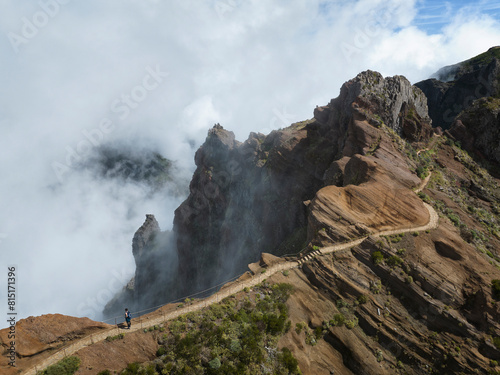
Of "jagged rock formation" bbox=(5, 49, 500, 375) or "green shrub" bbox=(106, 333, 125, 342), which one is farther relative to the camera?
"jagged rock formation" bbox=(5, 49, 500, 375)

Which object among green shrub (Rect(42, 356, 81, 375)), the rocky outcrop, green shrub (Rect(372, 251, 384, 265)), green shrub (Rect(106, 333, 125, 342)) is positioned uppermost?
the rocky outcrop

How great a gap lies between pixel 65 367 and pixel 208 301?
12.2 metres

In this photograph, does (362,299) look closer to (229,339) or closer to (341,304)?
(341,304)

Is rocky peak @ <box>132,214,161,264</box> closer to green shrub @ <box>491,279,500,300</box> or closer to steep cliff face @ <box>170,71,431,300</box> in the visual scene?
steep cliff face @ <box>170,71,431,300</box>

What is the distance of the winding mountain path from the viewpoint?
70.8 ft

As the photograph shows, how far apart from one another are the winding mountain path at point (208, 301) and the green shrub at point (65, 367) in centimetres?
97

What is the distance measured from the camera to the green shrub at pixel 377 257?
29.9m

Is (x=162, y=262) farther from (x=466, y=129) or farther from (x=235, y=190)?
(x=466, y=129)

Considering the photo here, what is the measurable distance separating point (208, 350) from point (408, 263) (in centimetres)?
2211

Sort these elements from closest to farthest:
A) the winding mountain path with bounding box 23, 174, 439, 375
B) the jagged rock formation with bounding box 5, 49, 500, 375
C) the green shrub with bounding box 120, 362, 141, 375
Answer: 1. the green shrub with bounding box 120, 362, 141, 375
2. the winding mountain path with bounding box 23, 174, 439, 375
3. the jagged rock formation with bounding box 5, 49, 500, 375

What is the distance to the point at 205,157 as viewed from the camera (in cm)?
10312

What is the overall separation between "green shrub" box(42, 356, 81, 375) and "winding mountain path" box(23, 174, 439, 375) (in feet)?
3.18

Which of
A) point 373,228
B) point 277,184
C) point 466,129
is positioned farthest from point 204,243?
point 466,129

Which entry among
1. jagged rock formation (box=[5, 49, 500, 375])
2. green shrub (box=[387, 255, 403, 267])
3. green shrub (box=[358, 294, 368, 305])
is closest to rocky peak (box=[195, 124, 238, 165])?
jagged rock formation (box=[5, 49, 500, 375])
